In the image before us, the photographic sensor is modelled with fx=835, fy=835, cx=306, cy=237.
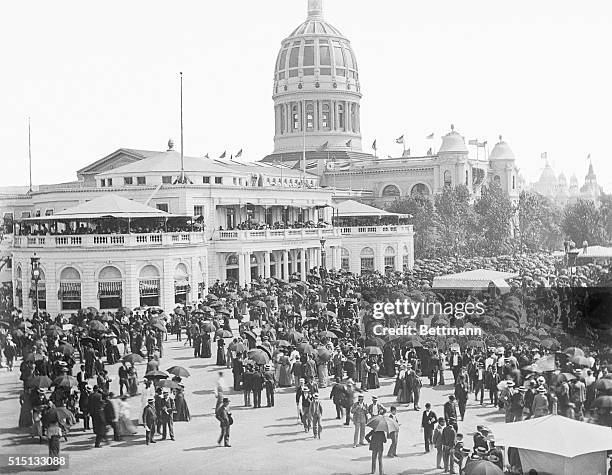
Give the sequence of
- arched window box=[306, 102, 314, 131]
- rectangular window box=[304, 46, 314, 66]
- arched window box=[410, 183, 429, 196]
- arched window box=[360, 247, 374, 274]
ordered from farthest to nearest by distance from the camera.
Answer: arched window box=[306, 102, 314, 131] → arched window box=[410, 183, 429, 196] → rectangular window box=[304, 46, 314, 66] → arched window box=[360, 247, 374, 274]

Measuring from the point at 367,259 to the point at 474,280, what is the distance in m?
18.7

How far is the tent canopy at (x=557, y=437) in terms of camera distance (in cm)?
1496

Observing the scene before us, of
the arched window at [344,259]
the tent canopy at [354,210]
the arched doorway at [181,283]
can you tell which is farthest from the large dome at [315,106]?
the arched doorway at [181,283]

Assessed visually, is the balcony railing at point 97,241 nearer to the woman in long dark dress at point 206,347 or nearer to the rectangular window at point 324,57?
the woman in long dark dress at point 206,347

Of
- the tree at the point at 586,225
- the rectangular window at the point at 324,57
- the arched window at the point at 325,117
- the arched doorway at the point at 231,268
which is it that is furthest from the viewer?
the arched window at the point at 325,117

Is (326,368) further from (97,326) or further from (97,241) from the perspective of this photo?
(97,241)

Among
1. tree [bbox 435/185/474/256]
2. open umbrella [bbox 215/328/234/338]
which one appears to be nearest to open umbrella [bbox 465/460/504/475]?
open umbrella [bbox 215/328/234/338]

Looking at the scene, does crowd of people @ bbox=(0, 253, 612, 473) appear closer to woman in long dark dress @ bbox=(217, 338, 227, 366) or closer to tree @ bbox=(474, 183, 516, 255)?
woman in long dark dress @ bbox=(217, 338, 227, 366)

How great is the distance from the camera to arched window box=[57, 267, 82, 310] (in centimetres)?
2908

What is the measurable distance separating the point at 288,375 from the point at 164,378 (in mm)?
3286

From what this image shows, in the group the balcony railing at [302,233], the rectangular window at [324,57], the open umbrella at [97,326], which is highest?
the rectangular window at [324,57]

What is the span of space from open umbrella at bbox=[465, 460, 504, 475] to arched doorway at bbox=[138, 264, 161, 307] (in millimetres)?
18146

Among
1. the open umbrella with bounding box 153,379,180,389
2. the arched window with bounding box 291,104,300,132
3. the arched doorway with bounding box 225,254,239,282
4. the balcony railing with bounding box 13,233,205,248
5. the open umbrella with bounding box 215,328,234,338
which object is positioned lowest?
the open umbrella with bounding box 153,379,180,389

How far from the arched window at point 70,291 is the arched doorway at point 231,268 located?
30.9ft
